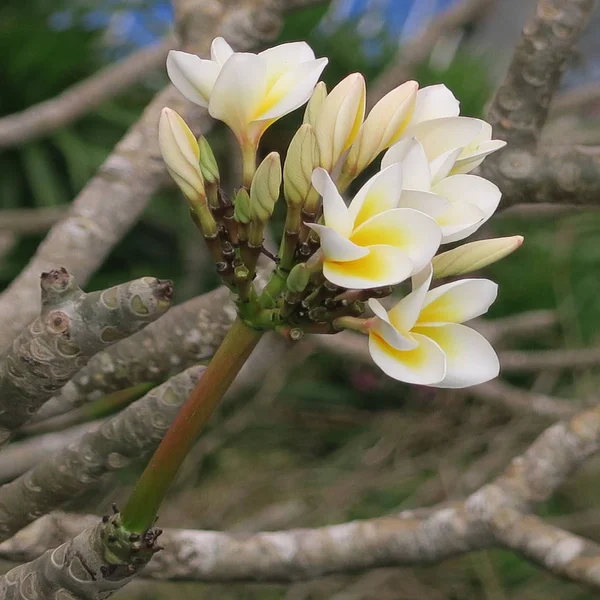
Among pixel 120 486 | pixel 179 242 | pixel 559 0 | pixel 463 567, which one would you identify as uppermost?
pixel 559 0

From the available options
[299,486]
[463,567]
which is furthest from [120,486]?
[463,567]

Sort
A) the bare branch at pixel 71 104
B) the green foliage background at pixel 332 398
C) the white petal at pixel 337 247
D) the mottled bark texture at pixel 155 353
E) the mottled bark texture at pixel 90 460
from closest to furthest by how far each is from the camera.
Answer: the white petal at pixel 337 247 → the mottled bark texture at pixel 90 460 → the mottled bark texture at pixel 155 353 → the bare branch at pixel 71 104 → the green foliage background at pixel 332 398

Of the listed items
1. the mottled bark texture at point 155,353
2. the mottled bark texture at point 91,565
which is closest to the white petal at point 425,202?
the mottled bark texture at point 91,565

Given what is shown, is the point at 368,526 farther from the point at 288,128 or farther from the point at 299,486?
the point at 288,128

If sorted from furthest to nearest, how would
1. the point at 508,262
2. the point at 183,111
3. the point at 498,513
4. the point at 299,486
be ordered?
the point at 508,262
the point at 299,486
the point at 183,111
the point at 498,513

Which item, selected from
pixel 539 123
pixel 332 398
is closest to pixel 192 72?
pixel 539 123

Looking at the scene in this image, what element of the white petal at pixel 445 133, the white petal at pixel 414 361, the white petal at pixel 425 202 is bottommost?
the white petal at pixel 414 361

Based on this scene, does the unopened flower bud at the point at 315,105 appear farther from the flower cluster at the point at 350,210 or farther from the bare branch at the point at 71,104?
the bare branch at the point at 71,104

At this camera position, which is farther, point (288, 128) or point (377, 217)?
point (288, 128)
